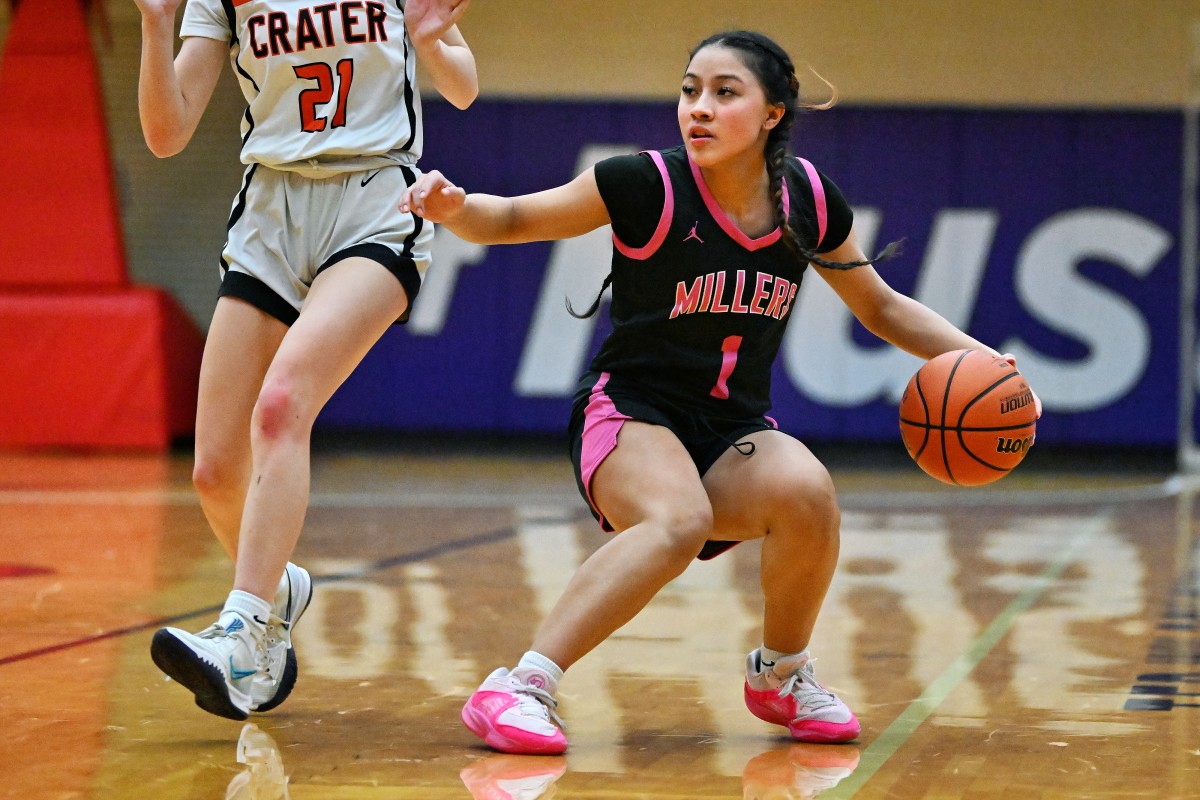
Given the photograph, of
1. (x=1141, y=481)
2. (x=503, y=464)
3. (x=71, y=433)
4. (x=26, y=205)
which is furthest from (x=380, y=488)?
(x=1141, y=481)

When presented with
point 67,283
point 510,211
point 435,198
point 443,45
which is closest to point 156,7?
point 443,45

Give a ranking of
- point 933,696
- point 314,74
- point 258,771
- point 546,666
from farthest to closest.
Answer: point 933,696 → point 314,74 → point 546,666 → point 258,771

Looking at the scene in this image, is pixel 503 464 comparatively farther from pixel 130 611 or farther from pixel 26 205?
pixel 130 611

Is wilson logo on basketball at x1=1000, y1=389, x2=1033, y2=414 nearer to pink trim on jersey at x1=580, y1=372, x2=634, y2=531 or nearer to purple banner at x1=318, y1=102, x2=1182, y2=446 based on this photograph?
pink trim on jersey at x1=580, y1=372, x2=634, y2=531

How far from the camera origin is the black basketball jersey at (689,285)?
3434 mm

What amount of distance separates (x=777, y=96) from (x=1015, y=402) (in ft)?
2.97

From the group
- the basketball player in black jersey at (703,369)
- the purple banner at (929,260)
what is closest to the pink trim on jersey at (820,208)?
the basketball player in black jersey at (703,369)

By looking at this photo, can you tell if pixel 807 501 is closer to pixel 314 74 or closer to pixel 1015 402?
pixel 1015 402

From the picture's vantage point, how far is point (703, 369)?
11.4ft

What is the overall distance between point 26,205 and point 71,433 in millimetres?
1731

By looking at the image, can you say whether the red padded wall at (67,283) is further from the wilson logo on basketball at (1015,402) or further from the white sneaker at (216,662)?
the wilson logo on basketball at (1015,402)

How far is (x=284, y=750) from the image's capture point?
10.3 ft

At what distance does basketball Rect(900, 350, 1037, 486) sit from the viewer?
140 inches

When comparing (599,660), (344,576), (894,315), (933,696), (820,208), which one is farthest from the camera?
(344,576)
